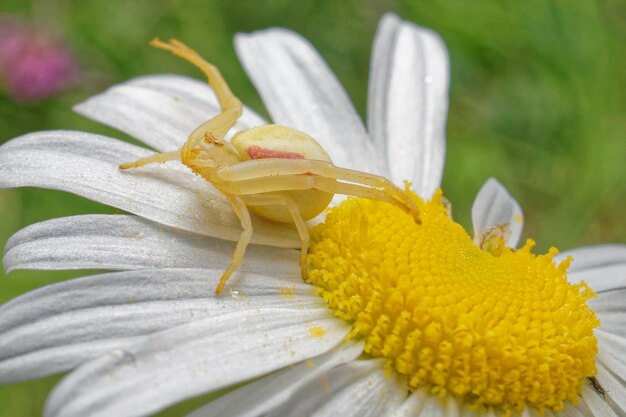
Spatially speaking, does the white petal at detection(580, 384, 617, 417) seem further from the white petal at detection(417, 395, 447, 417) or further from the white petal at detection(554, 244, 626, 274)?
the white petal at detection(554, 244, 626, 274)

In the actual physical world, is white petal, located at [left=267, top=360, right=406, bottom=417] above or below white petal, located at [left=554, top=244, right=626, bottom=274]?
below

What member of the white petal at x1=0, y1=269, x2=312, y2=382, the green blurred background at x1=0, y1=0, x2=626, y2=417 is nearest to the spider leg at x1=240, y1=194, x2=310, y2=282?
the white petal at x1=0, y1=269, x2=312, y2=382

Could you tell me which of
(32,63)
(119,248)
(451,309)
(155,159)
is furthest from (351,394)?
(32,63)

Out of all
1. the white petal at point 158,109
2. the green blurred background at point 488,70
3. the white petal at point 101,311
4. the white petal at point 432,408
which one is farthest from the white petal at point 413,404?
the green blurred background at point 488,70

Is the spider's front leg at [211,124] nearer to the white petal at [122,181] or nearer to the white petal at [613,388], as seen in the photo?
the white petal at [122,181]

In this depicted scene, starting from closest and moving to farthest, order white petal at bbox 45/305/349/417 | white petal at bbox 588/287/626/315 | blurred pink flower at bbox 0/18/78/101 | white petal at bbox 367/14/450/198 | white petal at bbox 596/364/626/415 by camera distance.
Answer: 1. white petal at bbox 45/305/349/417
2. white petal at bbox 596/364/626/415
3. white petal at bbox 588/287/626/315
4. white petal at bbox 367/14/450/198
5. blurred pink flower at bbox 0/18/78/101

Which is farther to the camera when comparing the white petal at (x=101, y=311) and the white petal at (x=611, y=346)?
the white petal at (x=611, y=346)

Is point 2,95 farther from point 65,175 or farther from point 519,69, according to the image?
point 519,69
